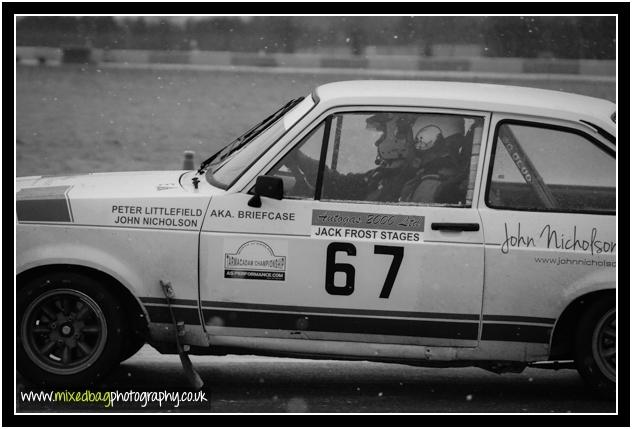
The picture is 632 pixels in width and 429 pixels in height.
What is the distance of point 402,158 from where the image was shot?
550 centimetres

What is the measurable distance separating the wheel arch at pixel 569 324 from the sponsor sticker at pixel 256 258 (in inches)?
63.3

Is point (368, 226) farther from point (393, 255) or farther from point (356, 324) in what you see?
point (356, 324)

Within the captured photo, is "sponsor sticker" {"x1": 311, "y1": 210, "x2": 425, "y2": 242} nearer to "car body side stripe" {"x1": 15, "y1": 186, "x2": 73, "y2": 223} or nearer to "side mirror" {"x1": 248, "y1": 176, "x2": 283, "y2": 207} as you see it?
"side mirror" {"x1": 248, "y1": 176, "x2": 283, "y2": 207}

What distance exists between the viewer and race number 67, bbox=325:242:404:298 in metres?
Answer: 5.29

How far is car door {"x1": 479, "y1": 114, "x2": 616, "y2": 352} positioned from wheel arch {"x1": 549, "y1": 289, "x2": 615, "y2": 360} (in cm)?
6

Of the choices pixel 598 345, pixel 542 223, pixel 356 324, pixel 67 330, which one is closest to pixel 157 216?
pixel 67 330

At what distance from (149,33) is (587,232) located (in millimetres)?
38103

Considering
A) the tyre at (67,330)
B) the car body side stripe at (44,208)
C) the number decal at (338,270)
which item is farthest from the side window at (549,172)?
Result: the car body side stripe at (44,208)

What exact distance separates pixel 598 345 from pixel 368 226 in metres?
1.48

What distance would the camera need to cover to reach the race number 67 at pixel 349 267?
17.4ft

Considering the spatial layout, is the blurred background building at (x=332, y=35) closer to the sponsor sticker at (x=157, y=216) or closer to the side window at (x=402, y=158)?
the side window at (x=402, y=158)

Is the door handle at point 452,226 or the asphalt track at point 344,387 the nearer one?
the door handle at point 452,226

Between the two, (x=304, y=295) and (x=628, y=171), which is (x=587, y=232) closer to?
(x=628, y=171)

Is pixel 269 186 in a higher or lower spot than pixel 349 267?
higher
